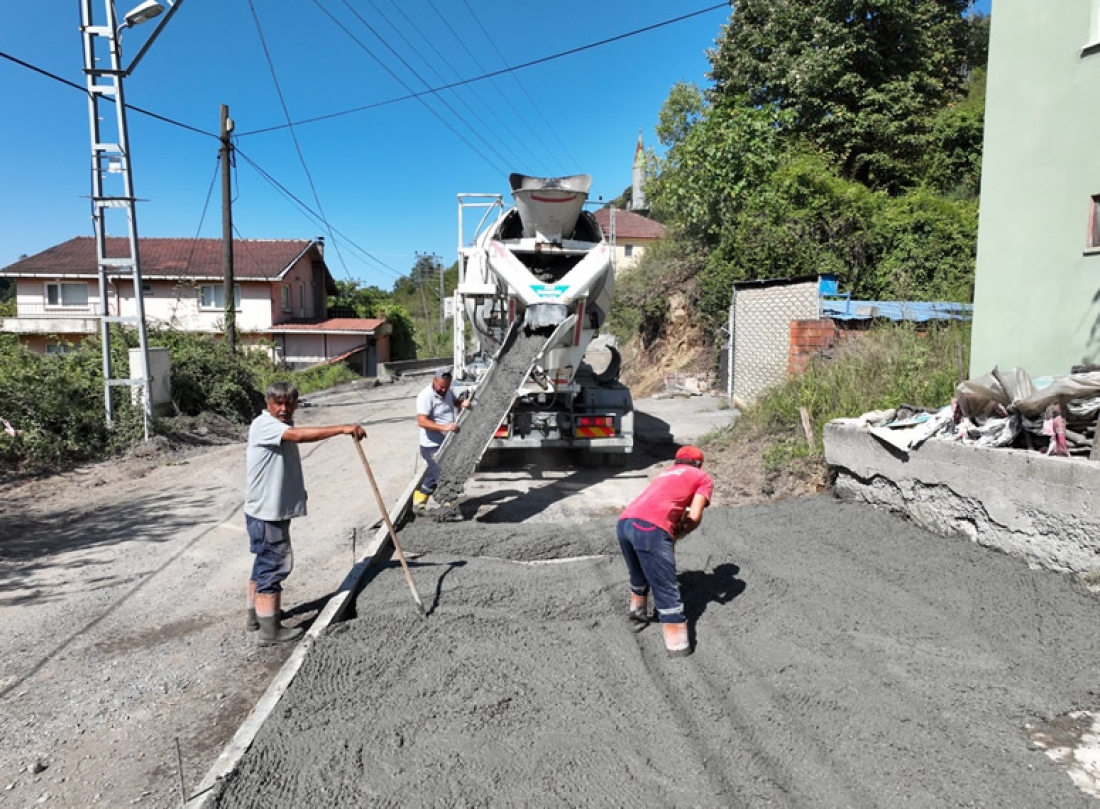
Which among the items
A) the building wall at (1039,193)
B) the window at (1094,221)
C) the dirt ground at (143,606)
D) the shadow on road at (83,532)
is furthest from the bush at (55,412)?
the window at (1094,221)

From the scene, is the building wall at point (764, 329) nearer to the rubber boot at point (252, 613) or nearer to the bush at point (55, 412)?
the rubber boot at point (252, 613)

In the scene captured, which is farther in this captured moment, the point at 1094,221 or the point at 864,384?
the point at 864,384

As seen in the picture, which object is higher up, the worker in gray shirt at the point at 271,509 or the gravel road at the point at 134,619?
the worker in gray shirt at the point at 271,509

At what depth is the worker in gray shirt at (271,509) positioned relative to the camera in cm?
427

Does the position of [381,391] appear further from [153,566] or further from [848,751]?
[848,751]

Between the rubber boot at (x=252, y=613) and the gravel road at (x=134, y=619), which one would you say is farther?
the rubber boot at (x=252, y=613)

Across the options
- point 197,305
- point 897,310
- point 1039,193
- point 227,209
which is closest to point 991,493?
point 1039,193

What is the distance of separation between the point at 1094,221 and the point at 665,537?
18.6 feet

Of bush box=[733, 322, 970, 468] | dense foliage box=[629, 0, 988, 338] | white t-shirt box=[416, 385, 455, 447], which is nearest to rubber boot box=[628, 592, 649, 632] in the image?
white t-shirt box=[416, 385, 455, 447]

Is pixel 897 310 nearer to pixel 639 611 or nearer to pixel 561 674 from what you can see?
pixel 639 611

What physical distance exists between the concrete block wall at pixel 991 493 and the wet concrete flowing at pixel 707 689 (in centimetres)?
15

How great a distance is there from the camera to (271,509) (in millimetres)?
4254

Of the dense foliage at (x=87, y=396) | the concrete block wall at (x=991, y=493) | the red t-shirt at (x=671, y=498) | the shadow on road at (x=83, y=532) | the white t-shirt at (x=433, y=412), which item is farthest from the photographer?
the dense foliage at (x=87, y=396)

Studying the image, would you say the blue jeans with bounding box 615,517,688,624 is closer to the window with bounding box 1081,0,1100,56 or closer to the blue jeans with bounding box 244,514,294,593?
the blue jeans with bounding box 244,514,294,593
